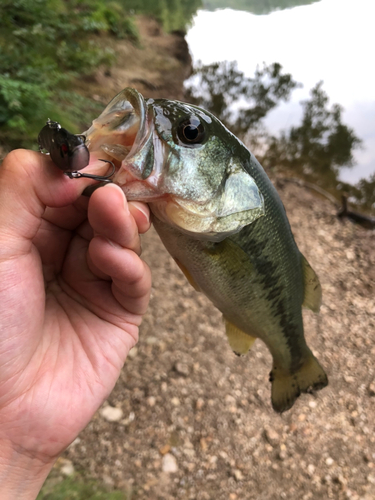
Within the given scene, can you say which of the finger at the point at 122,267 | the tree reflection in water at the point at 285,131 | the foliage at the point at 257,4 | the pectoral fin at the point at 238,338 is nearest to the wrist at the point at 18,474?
the finger at the point at 122,267

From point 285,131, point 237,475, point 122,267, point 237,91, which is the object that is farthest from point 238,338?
point 237,91

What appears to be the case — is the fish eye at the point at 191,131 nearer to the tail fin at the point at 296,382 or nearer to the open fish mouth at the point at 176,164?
the open fish mouth at the point at 176,164

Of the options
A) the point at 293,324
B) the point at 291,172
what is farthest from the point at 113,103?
the point at 291,172

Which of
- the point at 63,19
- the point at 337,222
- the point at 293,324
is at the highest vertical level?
the point at 63,19

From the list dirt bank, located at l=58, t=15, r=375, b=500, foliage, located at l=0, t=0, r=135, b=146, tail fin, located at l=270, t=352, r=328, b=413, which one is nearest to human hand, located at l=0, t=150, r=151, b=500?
tail fin, located at l=270, t=352, r=328, b=413

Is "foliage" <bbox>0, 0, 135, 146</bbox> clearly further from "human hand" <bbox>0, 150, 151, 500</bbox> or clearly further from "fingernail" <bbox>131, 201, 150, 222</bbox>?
"fingernail" <bbox>131, 201, 150, 222</bbox>

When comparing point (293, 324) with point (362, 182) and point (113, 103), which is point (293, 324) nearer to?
point (113, 103)
